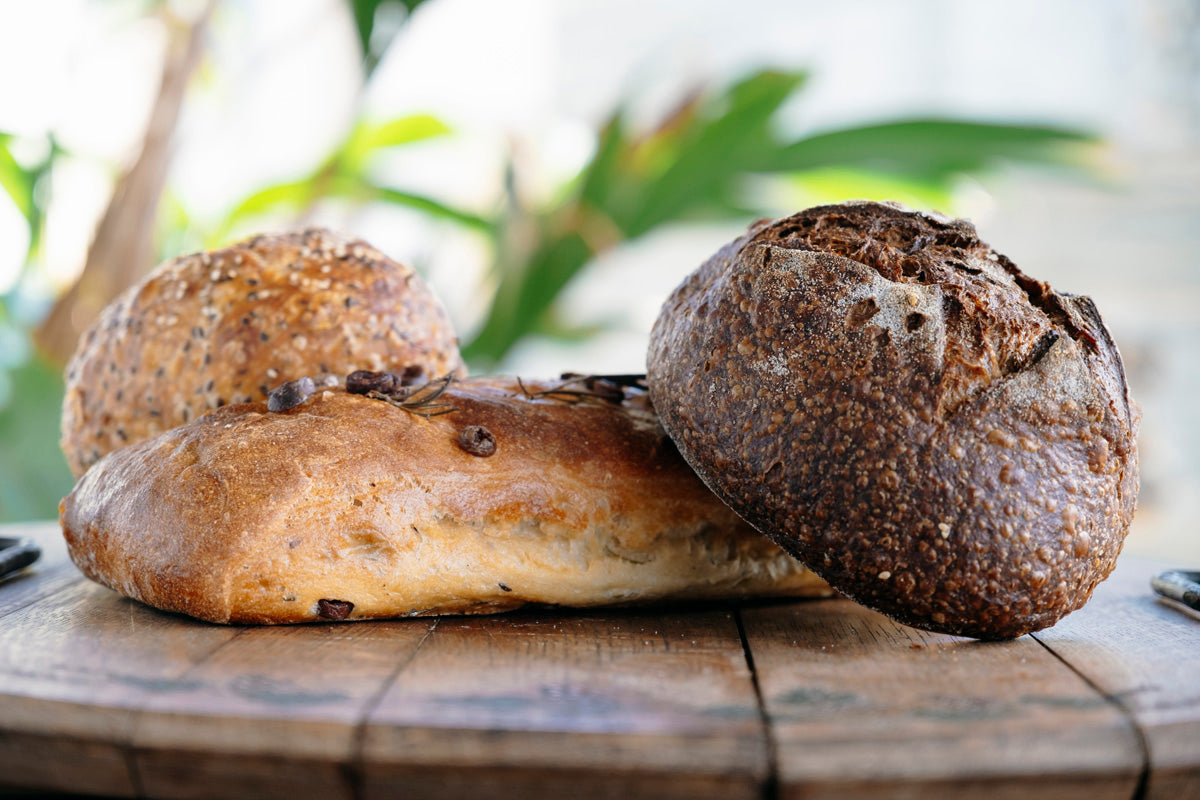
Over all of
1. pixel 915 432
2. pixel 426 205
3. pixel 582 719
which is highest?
pixel 426 205

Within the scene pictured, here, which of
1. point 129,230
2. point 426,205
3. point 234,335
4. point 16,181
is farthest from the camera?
point 426,205

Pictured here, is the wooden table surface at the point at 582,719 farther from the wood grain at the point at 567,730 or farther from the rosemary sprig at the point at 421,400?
the rosemary sprig at the point at 421,400

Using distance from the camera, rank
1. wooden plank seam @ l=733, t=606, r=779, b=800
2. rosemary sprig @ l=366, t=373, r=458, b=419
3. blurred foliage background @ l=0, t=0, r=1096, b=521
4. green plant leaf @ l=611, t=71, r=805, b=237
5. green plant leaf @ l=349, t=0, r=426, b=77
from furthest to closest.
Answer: green plant leaf @ l=611, t=71, r=805, b=237
blurred foliage background @ l=0, t=0, r=1096, b=521
green plant leaf @ l=349, t=0, r=426, b=77
rosemary sprig @ l=366, t=373, r=458, b=419
wooden plank seam @ l=733, t=606, r=779, b=800

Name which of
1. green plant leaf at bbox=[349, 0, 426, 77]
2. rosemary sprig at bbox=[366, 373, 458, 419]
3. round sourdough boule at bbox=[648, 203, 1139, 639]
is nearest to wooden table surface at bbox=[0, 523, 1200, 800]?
round sourdough boule at bbox=[648, 203, 1139, 639]

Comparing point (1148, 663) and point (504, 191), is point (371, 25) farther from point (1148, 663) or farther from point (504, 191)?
point (1148, 663)

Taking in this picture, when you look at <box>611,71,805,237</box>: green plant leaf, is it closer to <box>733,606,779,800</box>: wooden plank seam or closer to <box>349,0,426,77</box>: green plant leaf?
<box>349,0,426,77</box>: green plant leaf

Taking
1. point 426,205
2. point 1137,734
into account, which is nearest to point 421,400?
point 1137,734
